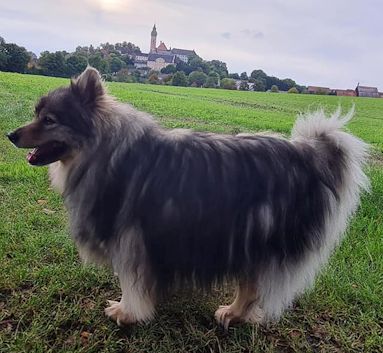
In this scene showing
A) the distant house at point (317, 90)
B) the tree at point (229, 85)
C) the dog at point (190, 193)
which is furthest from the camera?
the distant house at point (317, 90)

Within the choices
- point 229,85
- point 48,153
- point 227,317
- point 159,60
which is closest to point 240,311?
point 227,317

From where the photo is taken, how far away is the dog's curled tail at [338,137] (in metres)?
2.60

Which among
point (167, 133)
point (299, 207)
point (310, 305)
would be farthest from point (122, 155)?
point (310, 305)

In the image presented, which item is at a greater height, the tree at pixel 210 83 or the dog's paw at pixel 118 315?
the dog's paw at pixel 118 315

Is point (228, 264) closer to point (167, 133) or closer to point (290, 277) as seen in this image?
point (290, 277)

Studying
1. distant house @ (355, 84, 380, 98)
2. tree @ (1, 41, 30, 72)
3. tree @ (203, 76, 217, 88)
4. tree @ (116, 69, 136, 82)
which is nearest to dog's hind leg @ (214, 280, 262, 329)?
tree @ (1, 41, 30, 72)

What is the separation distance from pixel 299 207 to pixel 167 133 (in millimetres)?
950

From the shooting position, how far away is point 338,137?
8.59 feet

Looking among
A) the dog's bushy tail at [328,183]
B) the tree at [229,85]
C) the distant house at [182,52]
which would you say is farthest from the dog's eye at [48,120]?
the distant house at [182,52]

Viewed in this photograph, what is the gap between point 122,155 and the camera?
97.7 inches

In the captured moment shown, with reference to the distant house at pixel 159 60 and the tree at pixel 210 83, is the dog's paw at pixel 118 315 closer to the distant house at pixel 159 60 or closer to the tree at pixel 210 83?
the tree at pixel 210 83

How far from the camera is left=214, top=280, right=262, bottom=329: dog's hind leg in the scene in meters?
2.86

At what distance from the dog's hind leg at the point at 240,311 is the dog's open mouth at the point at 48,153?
1.51 metres

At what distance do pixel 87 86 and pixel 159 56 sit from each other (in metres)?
108
